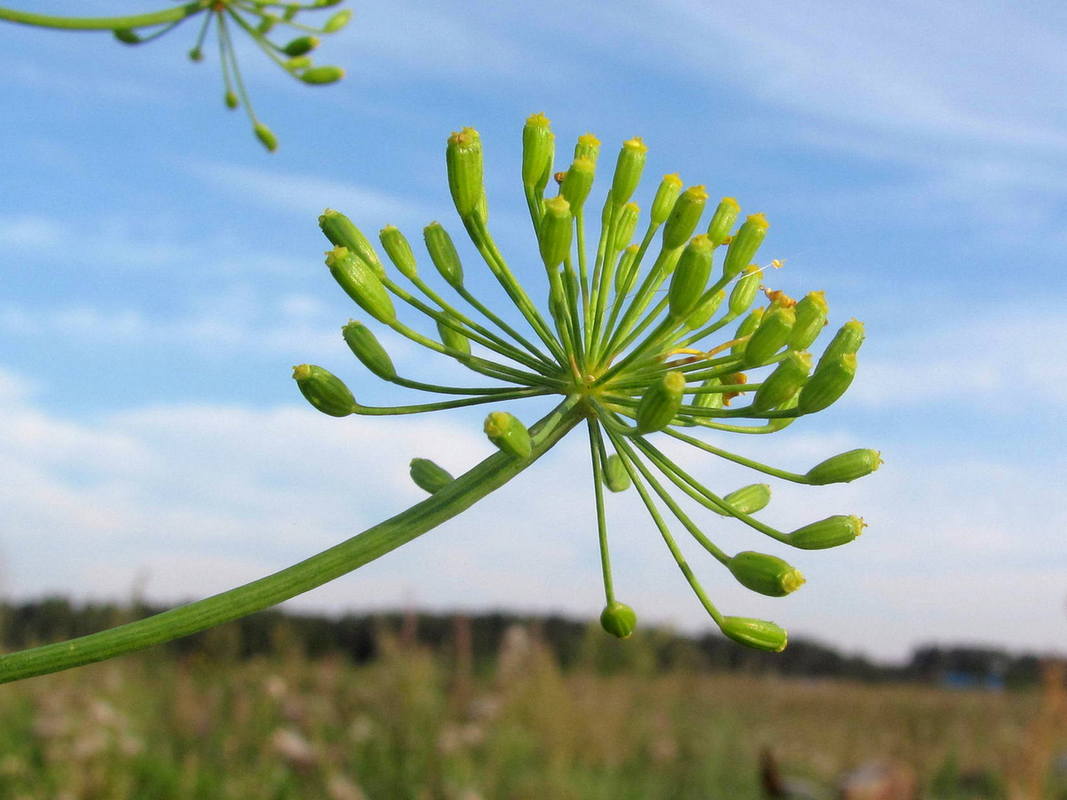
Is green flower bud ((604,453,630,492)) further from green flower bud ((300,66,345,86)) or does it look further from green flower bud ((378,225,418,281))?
green flower bud ((300,66,345,86))

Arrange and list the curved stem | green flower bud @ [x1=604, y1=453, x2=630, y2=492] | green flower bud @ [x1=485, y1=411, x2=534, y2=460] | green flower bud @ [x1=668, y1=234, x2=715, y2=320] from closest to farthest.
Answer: the curved stem < green flower bud @ [x1=485, y1=411, x2=534, y2=460] < green flower bud @ [x1=668, y1=234, x2=715, y2=320] < green flower bud @ [x1=604, y1=453, x2=630, y2=492]

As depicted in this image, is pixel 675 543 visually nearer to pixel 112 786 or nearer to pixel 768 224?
pixel 768 224

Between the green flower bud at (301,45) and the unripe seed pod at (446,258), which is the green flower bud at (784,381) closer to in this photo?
the unripe seed pod at (446,258)

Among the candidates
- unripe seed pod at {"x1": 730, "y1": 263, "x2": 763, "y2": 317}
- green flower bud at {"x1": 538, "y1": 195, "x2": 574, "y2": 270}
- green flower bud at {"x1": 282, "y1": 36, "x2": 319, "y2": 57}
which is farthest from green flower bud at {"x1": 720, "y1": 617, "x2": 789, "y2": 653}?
green flower bud at {"x1": 282, "y1": 36, "x2": 319, "y2": 57}

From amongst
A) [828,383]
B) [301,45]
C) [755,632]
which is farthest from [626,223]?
[301,45]

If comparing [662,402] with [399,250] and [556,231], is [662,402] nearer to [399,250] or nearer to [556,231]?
[556,231]

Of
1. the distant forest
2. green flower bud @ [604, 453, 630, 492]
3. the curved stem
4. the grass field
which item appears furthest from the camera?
the distant forest

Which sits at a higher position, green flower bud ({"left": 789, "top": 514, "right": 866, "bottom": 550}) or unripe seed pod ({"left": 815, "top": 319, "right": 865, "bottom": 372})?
unripe seed pod ({"left": 815, "top": 319, "right": 865, "bottom": 372})
